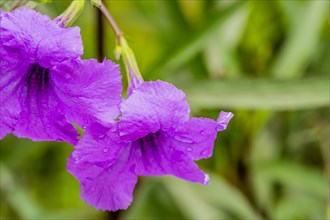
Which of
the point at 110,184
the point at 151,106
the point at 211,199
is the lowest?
the point at 211,199

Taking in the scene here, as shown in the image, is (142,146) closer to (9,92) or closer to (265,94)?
(9,92)

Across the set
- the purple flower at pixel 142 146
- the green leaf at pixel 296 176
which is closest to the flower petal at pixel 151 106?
the purple flower at pixel 142 146

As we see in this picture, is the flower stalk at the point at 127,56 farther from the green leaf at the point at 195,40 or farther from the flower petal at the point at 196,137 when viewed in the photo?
the green leaf at the point at 195,40

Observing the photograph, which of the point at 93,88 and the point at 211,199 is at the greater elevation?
the point at 93,88

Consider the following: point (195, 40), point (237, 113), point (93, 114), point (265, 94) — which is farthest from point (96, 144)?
point (237, 113)

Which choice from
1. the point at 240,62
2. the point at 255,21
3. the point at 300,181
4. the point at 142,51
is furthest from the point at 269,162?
the point at 142,51

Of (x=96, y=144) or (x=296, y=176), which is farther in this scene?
(x=296, y=176)

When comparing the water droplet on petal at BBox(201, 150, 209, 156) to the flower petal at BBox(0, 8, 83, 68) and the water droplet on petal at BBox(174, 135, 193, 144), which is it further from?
the flower petal at BBox(0, 8, 83, 68)

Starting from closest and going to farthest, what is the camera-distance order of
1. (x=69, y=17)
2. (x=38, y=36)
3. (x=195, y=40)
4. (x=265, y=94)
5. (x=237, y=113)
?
(x=38, y=36)
(x=69, y=17)
(x=265, y=94)
(x=195, y=40)
(x=237, y=113)
